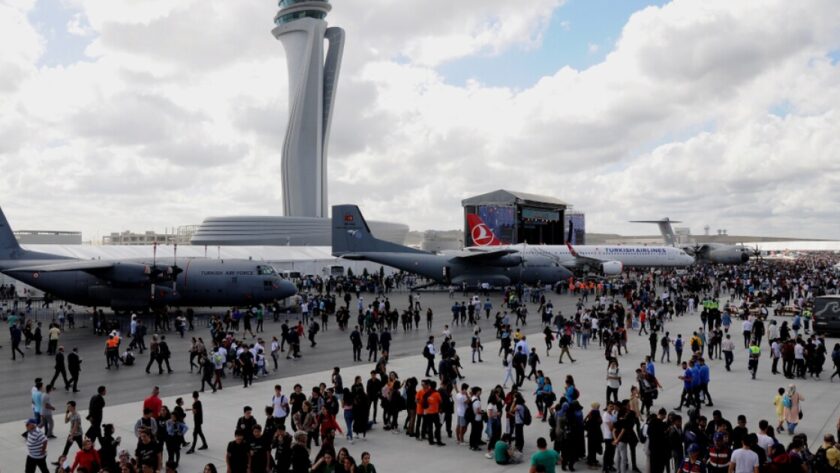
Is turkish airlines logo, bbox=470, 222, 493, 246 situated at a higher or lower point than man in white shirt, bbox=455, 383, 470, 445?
higher

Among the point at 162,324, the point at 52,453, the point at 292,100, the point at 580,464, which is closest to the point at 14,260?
the point at 162,324

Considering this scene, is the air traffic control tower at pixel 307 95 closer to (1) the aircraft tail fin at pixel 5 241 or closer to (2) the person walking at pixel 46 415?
(1) the aircraft tail fin at pixel 5 241

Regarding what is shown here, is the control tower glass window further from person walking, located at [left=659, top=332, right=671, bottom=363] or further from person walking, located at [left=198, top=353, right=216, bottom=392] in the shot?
person walking, located at [left=198, top=353, right=216, bottom=392]

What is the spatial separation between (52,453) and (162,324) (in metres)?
17.8

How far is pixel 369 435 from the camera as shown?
12.4 metres

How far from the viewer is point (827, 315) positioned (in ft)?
80.7

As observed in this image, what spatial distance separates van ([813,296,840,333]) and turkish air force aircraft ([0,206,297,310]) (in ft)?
82.4

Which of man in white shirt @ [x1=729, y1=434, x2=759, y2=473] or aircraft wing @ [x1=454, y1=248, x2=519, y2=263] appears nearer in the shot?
man in white shirt @ [x1=729, y1=434, x2=759, y2=473]

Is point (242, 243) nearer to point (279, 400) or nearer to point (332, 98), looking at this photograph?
point (332, 98)

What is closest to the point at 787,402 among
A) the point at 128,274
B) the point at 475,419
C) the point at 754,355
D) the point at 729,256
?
the point at 754,355

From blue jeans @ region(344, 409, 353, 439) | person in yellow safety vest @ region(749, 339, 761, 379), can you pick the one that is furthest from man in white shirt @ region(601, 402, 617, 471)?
person in yellow safety vest @ region(749, 339, 761, 379)

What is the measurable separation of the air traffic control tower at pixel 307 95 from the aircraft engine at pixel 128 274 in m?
86.2

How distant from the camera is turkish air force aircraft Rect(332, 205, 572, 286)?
142 feet

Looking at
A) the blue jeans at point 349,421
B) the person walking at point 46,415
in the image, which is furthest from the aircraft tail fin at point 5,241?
the blue jeans at point 349,421
